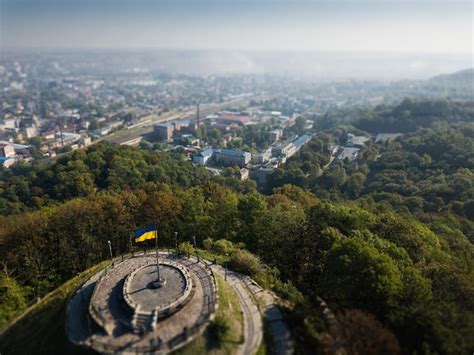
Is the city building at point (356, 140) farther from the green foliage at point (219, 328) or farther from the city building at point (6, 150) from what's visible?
the city building at point (6, 150)

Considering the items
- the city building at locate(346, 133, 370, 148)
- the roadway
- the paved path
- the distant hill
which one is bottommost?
the roadway

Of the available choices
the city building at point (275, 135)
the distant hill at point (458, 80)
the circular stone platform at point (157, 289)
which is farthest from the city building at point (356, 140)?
the distant hill at point (458, 80)

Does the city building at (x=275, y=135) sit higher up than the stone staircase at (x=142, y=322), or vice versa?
the stone staircase at (x=142, y=322)

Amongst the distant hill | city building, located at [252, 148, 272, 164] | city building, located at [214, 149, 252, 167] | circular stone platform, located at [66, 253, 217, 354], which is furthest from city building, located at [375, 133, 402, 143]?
the distant hill

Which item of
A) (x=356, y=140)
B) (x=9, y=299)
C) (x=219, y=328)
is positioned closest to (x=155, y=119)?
(x=356, y=140)

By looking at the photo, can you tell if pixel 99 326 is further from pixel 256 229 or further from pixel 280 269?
pixel 256 229

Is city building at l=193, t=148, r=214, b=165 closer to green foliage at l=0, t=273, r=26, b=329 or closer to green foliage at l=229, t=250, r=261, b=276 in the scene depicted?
green foliage at l=229, t=250, r=261, b=276
